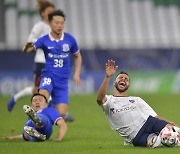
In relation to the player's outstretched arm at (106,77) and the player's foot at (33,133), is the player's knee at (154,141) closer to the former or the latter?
the player's outstretched arm at (106,77)

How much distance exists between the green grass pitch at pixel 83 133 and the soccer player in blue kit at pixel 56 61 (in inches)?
28.6

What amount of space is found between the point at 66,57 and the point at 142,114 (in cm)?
294

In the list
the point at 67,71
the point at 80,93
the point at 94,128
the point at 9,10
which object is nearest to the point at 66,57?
the point at 67,71

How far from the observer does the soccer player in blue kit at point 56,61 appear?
43.7ft

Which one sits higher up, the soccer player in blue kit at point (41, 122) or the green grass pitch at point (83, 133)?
the soccer player in blue kit at point (41, 122)

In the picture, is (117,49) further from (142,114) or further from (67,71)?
(142,114)

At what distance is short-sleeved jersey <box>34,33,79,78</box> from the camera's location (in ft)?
43.9

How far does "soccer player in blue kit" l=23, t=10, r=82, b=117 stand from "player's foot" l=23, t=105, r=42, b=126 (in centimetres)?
198

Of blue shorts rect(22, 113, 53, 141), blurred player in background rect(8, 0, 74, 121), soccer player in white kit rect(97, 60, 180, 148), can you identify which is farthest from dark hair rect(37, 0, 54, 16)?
soccer player in white kit rect(97, 60, 180, 148)

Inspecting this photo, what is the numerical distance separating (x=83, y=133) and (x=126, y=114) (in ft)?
9.61

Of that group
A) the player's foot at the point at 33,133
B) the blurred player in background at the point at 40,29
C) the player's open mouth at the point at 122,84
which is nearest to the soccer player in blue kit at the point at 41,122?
the player's foot at the point at 33,133

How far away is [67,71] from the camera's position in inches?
538

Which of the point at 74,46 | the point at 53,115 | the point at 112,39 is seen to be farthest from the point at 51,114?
the point at 112,39

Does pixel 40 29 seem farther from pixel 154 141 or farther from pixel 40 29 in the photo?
pixel 154 141
